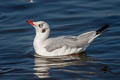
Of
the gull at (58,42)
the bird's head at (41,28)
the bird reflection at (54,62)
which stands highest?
the bird's head at (41,28)

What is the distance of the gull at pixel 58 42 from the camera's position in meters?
14.4

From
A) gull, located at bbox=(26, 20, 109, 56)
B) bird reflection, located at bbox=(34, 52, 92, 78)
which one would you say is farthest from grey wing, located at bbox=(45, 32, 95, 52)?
bird reflection, located at bbox=(34, 52, 92, 78)

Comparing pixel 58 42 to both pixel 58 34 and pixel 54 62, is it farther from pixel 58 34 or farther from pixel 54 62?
pixel 58 34

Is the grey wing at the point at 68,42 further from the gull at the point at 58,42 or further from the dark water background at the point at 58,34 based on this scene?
the dark water background at the point at 58,34

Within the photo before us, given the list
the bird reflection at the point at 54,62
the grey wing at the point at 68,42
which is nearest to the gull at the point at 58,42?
the grey wing at the point at 68,42

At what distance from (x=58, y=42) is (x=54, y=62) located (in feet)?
2.23

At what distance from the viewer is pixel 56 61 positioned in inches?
555

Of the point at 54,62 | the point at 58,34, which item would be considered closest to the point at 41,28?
the point at 54,62

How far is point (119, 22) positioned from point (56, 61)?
13.2 feet

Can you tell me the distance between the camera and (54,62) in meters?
14.0

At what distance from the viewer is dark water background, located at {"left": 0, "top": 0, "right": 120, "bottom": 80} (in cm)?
1296

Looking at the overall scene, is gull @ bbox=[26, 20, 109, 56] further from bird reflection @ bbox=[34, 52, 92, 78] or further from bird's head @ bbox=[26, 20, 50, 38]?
bird reflection @ bbox=[34, 52, 92, 78]

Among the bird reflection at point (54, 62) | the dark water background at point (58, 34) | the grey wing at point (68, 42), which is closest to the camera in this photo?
the dark water background at point (58, 34)

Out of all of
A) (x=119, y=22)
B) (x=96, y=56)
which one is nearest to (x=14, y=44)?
(x=96, y=56)
